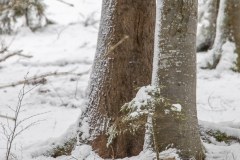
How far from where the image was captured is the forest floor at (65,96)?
166 inches

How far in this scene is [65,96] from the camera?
760 cm

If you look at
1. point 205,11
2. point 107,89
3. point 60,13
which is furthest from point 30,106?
point 60,13

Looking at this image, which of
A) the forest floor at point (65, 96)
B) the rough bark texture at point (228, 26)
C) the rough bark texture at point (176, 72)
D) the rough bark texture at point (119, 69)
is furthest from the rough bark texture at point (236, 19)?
the rough bark texture at point (176, 72)

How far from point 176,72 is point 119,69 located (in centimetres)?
74

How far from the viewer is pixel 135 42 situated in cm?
383

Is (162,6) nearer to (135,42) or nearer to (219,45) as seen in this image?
(135,42)

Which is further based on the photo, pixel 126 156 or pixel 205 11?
pixel 205 11

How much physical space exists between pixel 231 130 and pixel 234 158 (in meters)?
0.83

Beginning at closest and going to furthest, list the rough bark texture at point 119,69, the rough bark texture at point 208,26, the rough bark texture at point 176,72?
the rough bark texture at point 176,72, the rough bark texture at point 119,69, the rough bark texture at point 208,26

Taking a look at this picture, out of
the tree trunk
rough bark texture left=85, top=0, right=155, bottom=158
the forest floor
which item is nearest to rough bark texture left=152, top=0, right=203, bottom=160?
the forest floor

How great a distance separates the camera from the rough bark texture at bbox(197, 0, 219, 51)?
34.7ft

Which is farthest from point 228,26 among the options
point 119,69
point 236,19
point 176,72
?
point 176,72

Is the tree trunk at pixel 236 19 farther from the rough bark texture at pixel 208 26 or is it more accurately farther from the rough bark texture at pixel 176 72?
the rough bark texture at pixel 176 72

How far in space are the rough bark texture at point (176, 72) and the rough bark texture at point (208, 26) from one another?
7.60 metres
